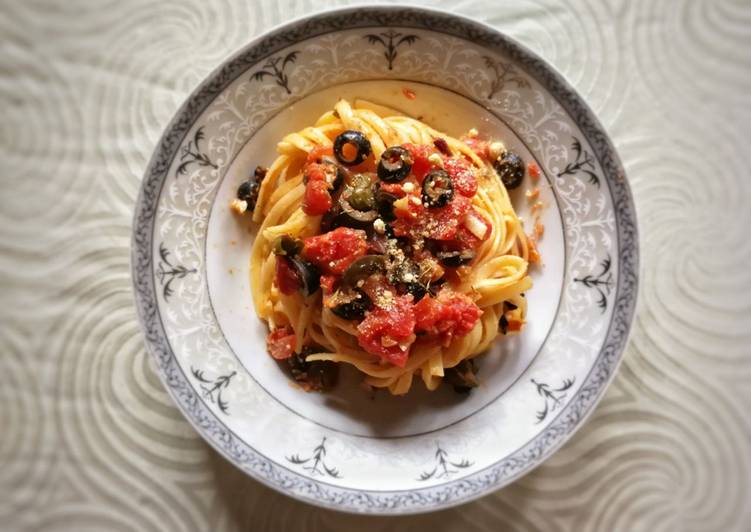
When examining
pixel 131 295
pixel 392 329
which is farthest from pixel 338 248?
pixel 131 295

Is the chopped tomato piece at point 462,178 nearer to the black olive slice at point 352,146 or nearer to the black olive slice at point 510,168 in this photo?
the black olive slice at point 510,168

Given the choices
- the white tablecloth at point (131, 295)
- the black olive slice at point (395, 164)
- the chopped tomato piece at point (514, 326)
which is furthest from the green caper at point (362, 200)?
the white tablecloth at point (131, 295)

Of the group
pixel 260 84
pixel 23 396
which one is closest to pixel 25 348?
pixel 23 396

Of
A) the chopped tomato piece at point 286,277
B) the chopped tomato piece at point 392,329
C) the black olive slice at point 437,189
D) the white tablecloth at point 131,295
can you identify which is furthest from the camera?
the white tablecloth at point 131,295

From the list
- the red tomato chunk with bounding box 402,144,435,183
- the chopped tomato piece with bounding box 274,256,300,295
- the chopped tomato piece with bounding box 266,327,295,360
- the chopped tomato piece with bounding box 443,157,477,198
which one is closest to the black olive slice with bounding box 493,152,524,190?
the chopped tomato piece with bounding box 443,157,477,198

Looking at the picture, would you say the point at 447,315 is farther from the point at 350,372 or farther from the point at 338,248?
Result: the point at 350,372

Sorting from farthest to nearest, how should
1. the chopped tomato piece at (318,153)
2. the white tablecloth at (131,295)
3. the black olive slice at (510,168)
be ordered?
the white tablecloth at (131,295), the black olive slice at (510,168), the chopped tomato piece at (318,153)

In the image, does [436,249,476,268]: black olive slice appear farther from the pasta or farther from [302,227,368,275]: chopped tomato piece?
[302,227,368,275]: chopped tomato piece

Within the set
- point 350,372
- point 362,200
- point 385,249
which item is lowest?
point 350,372
